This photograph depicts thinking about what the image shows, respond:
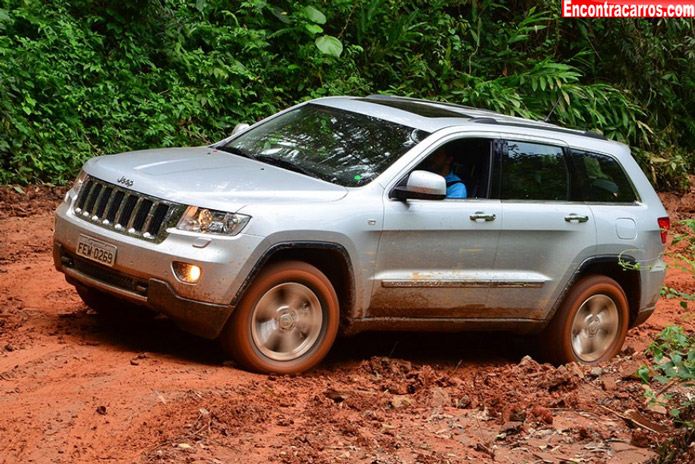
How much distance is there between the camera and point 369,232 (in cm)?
684

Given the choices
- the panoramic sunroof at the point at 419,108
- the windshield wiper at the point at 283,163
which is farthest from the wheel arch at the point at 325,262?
the panoramic sunroof at the point at 419,108

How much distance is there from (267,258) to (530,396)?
1.86 meters

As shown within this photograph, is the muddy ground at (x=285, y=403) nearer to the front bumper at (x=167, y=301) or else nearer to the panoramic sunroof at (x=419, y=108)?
the front bumper at (x=167, y=301)

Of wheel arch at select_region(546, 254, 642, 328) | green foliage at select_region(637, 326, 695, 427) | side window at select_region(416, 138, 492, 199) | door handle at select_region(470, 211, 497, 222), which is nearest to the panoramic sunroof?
side window at select_region(416, 138, 492, 199)

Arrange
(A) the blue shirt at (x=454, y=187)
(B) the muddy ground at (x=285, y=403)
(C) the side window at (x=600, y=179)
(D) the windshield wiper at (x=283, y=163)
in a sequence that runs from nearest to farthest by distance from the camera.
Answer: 1. (B) the muddy ground at (x=285, y=403)
2. (D) the windshield wiper at (x=283, y=163)
3. (A) the blue shirt at (x=454, y=187)
4. (C) the side window at (x=600, y=179)

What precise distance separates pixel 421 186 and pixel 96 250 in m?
2.04

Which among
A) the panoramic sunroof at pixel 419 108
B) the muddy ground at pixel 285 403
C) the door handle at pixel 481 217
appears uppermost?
the panoramic sunroof at pixel 419 108

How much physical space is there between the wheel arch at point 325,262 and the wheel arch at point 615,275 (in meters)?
1.81

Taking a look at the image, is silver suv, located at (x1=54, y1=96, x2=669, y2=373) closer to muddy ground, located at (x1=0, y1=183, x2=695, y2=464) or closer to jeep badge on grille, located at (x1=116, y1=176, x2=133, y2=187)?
jeep badge on grille, located at (x1=116, y1=176, x2=133, y2=187)

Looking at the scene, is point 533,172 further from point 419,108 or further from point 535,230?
point 419,108

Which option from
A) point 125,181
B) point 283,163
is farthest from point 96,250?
point 283,163

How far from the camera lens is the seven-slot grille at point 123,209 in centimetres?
645

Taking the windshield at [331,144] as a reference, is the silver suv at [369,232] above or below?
below

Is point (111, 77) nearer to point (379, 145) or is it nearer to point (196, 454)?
point (379, 145)
